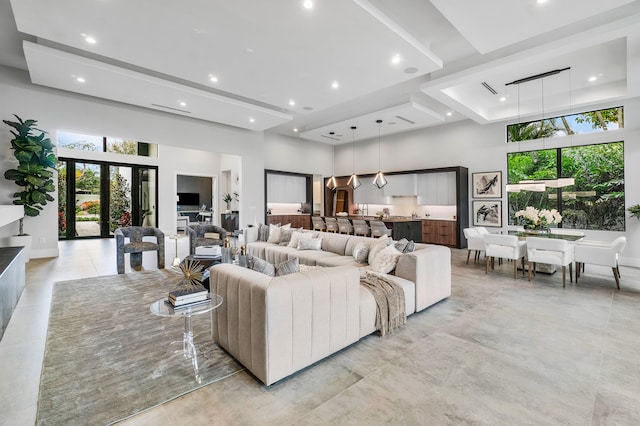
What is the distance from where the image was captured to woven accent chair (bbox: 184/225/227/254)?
6621 millimetres

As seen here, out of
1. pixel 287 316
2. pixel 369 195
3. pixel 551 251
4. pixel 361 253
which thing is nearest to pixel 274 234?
pixel 361 253

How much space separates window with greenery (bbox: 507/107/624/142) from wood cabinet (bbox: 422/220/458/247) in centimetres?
289

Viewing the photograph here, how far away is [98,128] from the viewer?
667cm

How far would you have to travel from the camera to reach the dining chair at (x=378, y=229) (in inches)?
295

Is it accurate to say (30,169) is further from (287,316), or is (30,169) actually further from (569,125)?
(569,125)

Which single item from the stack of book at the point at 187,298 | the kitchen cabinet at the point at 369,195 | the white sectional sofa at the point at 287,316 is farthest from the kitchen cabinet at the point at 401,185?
the stack of book at the point at 187,298

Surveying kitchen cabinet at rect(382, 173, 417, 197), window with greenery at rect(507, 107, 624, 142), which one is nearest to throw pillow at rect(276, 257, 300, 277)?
kitchen cabinet at rect(382, 173, 417, 197)

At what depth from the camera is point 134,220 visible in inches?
431

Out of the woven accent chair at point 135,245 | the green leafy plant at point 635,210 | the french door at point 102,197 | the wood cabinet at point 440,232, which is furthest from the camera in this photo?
the french door at point 102,197

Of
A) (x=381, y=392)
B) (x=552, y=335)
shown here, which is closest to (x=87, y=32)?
(x=381, y=392)

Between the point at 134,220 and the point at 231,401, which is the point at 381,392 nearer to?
the point at 231,401

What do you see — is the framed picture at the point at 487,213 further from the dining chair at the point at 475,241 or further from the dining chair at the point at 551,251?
the dining chair at the point at 551,251

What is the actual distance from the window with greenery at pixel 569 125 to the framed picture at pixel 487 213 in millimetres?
1851

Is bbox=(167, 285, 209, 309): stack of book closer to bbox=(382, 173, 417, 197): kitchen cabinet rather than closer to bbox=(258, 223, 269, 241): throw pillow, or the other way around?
bbox=(258, 223, 269, 241): throw pillow
